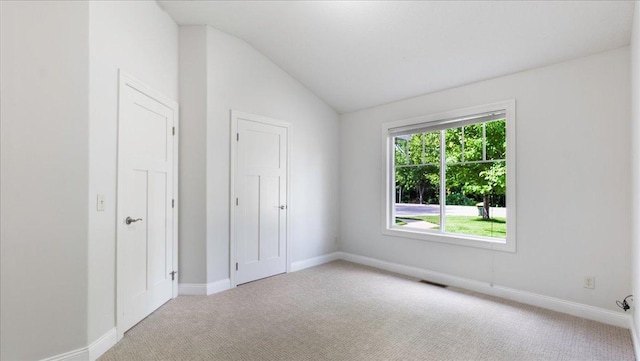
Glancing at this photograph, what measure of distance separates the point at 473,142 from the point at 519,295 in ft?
5.91

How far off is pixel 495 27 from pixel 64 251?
3990 mm

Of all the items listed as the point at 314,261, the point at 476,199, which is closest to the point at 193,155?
the point at 314,261

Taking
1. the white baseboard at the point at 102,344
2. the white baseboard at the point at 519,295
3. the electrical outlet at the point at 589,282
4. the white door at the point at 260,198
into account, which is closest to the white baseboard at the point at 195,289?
the white door at the point at 260,198

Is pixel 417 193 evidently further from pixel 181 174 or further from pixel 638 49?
pixel 181 174

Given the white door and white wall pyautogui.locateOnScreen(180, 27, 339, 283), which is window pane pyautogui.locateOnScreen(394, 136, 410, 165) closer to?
white wall pyautogui.locateOnScreen(180, 27, 339, 283)

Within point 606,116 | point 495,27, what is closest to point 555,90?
point 606,116

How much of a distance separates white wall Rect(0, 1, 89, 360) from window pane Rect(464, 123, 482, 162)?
3895 mm

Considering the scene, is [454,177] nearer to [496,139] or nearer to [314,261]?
[496,139]

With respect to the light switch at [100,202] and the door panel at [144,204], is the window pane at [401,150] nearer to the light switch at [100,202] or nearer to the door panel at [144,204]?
the door panel at [144,204]

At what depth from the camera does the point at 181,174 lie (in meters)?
3.58

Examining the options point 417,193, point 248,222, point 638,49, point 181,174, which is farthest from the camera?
point 417,193

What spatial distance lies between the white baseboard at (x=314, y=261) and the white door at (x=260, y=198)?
0.22 metres

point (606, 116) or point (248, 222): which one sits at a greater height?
point (606, 116)

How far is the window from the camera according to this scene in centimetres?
358
